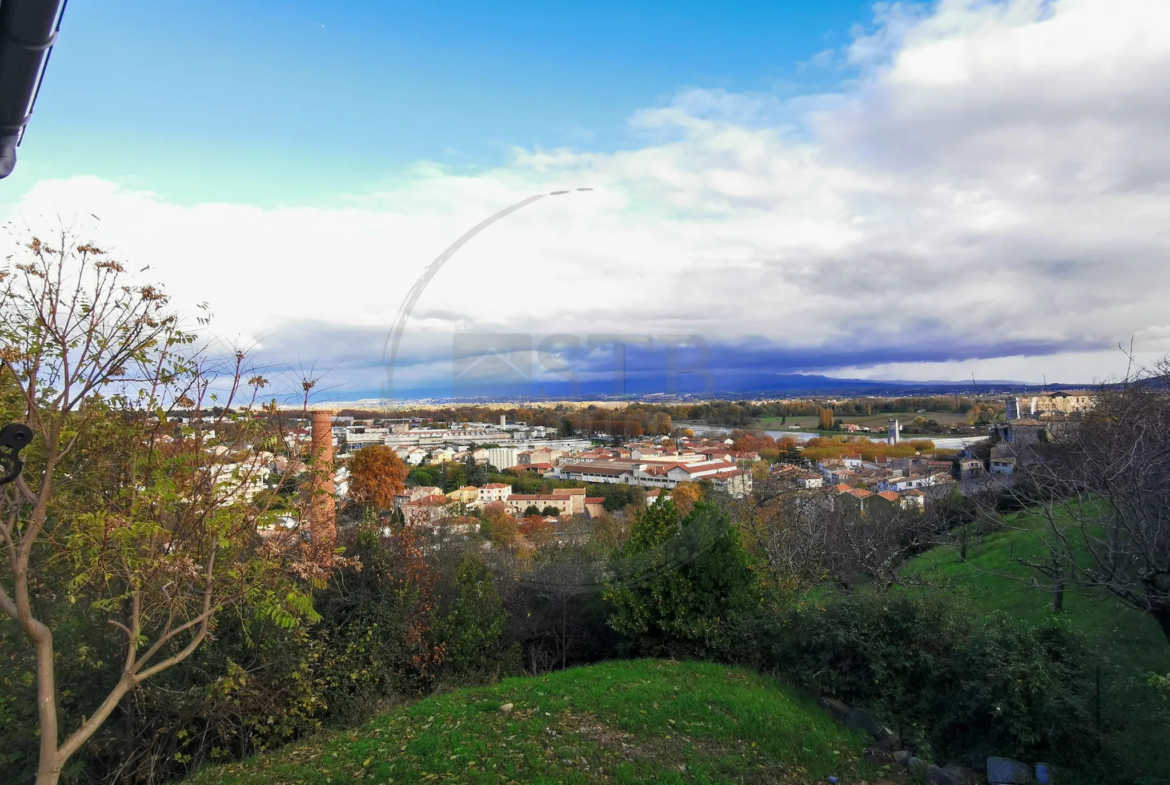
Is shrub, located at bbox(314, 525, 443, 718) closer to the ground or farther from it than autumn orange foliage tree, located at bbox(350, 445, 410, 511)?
closer to the ground

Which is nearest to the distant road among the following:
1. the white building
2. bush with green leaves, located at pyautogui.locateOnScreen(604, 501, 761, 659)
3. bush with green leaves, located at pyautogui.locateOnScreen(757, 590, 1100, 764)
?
bush with green leaves, located at pyautogui.locateOnScreen(604, 501, 761, 659)

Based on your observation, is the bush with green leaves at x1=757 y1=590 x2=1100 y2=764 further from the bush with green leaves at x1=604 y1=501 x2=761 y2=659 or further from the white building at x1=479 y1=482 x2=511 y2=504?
the white building at x1=479 y1=482 x2=511 y2=504

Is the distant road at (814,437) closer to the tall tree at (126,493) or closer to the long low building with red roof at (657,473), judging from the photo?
the long low building with red roof at (657,473)

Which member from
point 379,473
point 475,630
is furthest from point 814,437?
point 475,630

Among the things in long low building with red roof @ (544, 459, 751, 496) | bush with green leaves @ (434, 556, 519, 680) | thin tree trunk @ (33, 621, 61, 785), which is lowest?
bush with green leaves @ (434, 556, 519, 680)

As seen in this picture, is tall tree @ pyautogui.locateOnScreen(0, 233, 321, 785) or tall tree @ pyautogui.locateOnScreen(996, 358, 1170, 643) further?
tall tree @ pyautogui.locateOnScreen(996, 358, 1170, 643)

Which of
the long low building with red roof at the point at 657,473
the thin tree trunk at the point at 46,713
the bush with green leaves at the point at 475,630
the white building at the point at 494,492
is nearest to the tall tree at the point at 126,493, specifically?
the thin tree trunk at the point at 46,713
